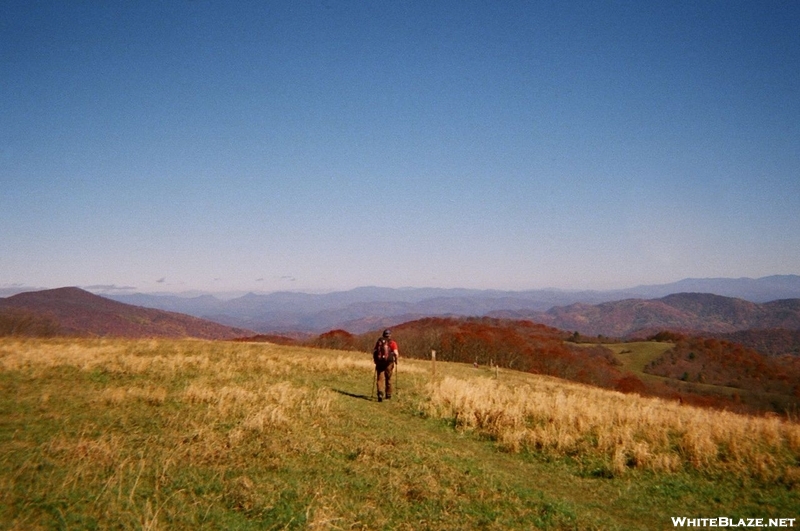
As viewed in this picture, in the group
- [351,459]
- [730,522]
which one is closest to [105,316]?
[351,459]

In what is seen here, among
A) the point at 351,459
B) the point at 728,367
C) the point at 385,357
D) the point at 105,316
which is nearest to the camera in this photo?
the point at 351,459

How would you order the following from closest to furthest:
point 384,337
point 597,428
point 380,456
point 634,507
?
point 634,507
point 380,456
point 597,428
point 384,337

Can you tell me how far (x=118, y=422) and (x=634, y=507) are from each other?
1269 cm

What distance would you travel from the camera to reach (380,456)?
10453 mm

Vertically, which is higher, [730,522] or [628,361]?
[730,522]

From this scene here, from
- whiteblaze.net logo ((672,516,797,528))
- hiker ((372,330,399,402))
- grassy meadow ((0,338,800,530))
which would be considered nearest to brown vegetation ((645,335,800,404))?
grassy meadow ((0,338,800,530))

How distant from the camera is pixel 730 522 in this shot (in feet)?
27.6

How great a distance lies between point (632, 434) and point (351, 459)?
9.20m

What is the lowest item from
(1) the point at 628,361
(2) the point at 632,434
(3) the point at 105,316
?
(1) the point at 628,361

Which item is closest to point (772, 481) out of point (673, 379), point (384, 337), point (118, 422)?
point (384, 337)

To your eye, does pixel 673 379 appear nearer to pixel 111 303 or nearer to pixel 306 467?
pixel 306 467

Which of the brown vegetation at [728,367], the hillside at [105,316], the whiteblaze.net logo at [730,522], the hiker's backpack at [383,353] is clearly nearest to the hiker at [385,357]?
the hiker's backpack at [383,353]

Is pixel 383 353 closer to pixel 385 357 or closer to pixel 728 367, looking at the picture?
pixel 385 357

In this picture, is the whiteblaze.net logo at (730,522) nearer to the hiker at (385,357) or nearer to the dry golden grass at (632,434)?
the dry golden grass at (632,434)
